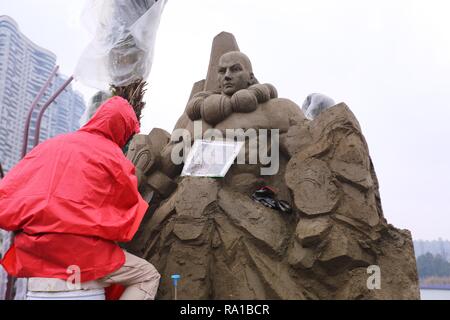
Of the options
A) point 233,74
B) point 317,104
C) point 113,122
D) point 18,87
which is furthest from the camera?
point 18,87

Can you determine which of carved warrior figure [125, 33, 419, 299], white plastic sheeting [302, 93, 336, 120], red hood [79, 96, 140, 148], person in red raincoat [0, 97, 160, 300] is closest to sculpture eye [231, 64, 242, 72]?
carved warrior figure [125, 33, 419, 299]

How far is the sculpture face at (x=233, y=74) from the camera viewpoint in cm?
400

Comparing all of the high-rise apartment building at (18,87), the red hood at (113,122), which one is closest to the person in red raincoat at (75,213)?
the red hood at (113,122)

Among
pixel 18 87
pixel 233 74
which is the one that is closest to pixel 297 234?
pixel 233 74

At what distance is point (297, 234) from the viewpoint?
2.88 m

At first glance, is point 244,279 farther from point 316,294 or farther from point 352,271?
point 352,271

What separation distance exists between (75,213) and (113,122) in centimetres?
69

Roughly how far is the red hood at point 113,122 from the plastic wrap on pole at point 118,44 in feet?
10.1

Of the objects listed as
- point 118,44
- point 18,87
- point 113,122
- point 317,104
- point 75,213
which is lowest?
point 75,213

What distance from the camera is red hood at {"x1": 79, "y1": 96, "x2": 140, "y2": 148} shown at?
7.97ft

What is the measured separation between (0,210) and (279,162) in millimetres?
2389

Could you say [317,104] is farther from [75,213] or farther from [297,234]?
[75,213]

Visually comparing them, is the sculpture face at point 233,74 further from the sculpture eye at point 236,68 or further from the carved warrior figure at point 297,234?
the carved warrior figure at point 297,234

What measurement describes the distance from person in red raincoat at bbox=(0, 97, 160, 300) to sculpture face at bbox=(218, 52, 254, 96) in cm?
189
